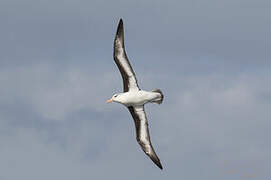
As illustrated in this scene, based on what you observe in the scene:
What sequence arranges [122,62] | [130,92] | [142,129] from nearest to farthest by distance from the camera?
1. [122,62]
2. [130,92]
3. [142,129]

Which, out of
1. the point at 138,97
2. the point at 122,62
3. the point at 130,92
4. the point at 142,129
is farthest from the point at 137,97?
the point at 142,129

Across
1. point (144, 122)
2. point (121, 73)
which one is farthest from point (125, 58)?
point (144, 122)

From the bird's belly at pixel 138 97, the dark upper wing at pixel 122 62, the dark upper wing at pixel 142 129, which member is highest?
the dark upper wing at pixel 122 62

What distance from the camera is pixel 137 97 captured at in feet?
134

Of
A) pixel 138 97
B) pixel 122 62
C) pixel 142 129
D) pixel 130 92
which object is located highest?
pixel 122 62

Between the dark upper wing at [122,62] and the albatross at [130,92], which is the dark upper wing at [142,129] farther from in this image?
the dark upper wing at [122,62]

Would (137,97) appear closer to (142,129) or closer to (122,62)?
(122,62)

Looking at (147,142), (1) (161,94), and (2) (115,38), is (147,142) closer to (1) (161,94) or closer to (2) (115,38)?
(1) (161,94)

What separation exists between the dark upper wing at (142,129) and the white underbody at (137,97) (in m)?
1.06

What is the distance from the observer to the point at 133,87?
41.0m

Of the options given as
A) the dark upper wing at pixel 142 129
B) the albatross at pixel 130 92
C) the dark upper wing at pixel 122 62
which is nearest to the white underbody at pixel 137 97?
the albatross at pixel 130 92

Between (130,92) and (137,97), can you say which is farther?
(130,92)

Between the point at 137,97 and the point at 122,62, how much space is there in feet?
6.61

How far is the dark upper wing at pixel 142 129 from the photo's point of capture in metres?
42.1
